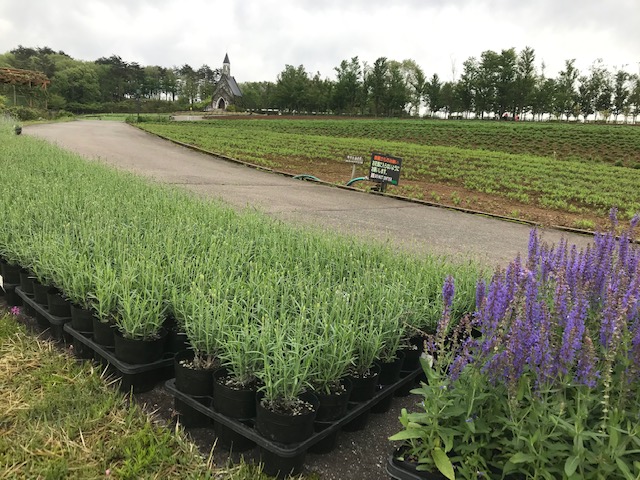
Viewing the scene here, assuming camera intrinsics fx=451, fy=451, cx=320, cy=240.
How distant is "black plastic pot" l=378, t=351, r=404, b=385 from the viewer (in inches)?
98.1

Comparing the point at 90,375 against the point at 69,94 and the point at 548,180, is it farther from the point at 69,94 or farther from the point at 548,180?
the point at 69,94

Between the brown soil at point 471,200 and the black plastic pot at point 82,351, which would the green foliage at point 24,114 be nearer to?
the brown soil at point 471,200

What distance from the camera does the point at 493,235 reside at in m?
7.69

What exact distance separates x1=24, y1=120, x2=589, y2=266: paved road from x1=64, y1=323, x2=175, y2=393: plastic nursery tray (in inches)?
117

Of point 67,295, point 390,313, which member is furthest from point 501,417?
point 67,295

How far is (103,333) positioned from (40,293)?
927 millimetres

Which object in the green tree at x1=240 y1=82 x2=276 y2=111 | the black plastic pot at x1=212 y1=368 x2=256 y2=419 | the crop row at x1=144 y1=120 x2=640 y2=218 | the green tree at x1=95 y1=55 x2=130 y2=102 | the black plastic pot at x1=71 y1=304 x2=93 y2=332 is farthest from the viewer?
the green tree at x1=95 y1=55 x2=130 y2=102

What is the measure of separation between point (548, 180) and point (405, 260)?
13.4m

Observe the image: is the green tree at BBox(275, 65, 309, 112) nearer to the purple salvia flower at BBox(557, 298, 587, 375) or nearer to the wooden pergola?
the wooden pergola

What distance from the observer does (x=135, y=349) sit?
2.44 meters

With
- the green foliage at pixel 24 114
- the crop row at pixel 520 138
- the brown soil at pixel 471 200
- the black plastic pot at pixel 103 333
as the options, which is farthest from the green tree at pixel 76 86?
the black plastic pot at pixel 103 333

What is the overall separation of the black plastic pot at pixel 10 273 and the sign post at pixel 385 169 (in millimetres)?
8479

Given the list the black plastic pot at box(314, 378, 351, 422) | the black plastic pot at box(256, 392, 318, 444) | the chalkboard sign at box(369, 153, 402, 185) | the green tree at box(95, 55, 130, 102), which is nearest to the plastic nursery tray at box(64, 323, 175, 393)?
the black plastic pot at box(256, 392, 318, 444)

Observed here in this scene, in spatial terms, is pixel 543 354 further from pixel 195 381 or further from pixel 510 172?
pixel 510 172
